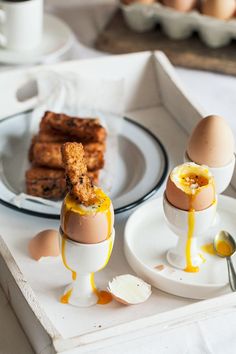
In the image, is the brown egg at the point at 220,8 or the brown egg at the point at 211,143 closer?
the brown egg at the point at 211,143

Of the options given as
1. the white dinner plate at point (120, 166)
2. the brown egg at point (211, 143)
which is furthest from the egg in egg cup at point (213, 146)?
the white dinner plate at point (120, 166)

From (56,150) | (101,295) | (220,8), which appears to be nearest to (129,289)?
(101,295)

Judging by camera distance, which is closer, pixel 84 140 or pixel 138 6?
pixel 84 140

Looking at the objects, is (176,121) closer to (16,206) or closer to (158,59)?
(158,59)

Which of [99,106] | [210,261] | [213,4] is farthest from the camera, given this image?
[213,4]

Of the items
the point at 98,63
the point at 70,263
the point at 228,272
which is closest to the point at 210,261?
the point at 228,272

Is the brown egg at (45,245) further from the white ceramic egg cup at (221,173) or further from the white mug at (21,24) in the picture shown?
the white mug at (21,24)

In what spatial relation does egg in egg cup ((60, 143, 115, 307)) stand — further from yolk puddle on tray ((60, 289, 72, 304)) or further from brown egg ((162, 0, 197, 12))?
brown egg ((162, 0, 197, 12))

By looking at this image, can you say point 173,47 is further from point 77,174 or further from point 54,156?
point 77,174
